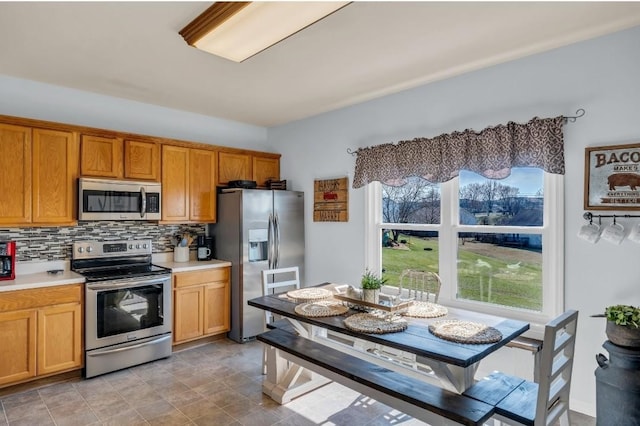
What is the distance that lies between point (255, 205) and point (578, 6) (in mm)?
3167

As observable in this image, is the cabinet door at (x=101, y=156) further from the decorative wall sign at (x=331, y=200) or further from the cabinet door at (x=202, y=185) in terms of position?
the decorative wall sign at (x=331, y=200)

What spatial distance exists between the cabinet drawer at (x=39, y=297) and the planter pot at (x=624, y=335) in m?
3.85

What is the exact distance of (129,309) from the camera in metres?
3.45

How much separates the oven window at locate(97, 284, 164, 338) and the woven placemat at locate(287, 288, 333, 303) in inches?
57.1

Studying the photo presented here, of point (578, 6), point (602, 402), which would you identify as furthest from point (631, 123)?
point (602, 402)

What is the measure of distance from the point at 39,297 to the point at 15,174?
103cm

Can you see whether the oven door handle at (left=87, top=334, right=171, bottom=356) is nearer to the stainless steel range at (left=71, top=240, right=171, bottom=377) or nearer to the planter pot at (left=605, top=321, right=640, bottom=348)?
the stainless steel range at (left=71, top=240, right=171, bottom=377)

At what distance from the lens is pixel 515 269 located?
3002mm

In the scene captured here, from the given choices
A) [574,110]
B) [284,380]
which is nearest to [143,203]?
[284,380]

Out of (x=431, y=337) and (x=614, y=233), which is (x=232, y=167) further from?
(x=614, y=233)

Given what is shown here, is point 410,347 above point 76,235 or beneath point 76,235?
beneath

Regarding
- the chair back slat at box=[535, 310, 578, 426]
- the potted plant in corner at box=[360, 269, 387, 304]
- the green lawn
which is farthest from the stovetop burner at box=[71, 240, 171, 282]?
the chair back slat at box=[535, 310, 578, 426]

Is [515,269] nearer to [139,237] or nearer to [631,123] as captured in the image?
[631,123]

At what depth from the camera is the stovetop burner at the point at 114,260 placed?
3.49 metres
